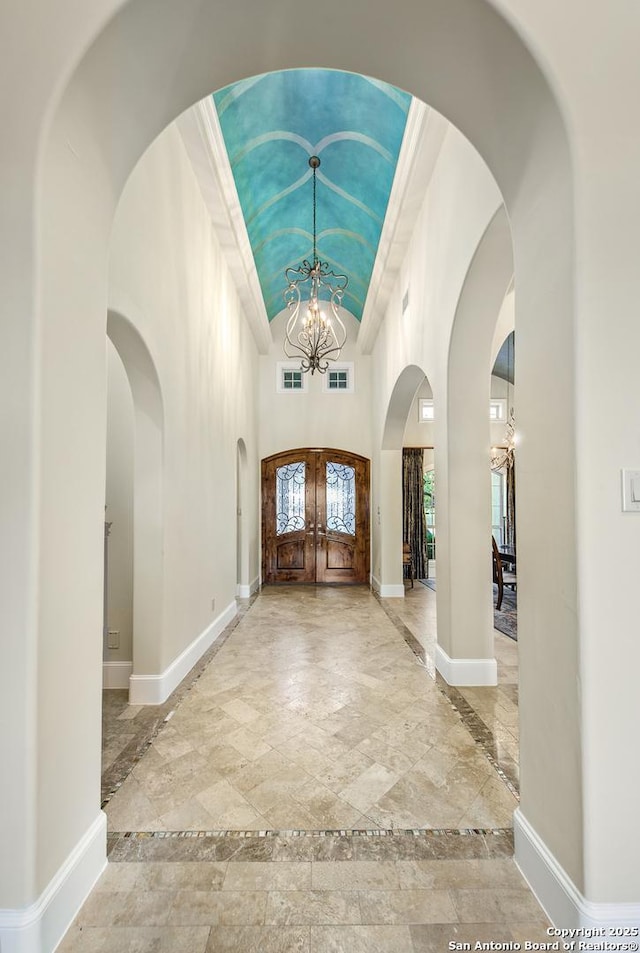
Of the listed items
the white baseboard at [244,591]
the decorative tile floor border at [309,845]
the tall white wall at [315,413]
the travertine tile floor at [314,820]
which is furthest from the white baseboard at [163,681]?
the tall white wall at [315,413]

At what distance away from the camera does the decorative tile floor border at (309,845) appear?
177 centimetres

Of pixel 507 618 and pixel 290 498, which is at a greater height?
pixel 290 498

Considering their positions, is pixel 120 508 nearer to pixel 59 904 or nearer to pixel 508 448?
pixel 59 904

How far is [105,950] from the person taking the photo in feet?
4.61

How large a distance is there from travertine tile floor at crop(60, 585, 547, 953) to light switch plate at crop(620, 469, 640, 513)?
1404 mm

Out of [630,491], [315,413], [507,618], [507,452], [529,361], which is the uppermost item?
[315,413]

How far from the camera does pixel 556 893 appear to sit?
1.46m

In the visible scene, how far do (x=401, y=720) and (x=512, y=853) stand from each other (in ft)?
3.73

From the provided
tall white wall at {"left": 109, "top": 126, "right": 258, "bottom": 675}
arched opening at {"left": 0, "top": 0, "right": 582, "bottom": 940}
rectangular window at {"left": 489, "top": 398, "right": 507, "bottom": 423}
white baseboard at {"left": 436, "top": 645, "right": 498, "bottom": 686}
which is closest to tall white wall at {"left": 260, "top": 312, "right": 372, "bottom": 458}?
tall white wall at {"left": 109, "top": 126, "right": 258, "bottom": 675}

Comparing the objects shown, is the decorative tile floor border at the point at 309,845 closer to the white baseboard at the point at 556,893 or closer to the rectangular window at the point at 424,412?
the white baseboard at the point at 556,893


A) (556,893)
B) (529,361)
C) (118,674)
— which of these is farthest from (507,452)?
(556,893)

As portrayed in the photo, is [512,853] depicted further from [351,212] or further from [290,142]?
[351,212]

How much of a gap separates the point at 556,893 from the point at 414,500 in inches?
304

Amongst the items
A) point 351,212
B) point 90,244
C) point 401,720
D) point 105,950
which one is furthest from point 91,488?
point 351,212
